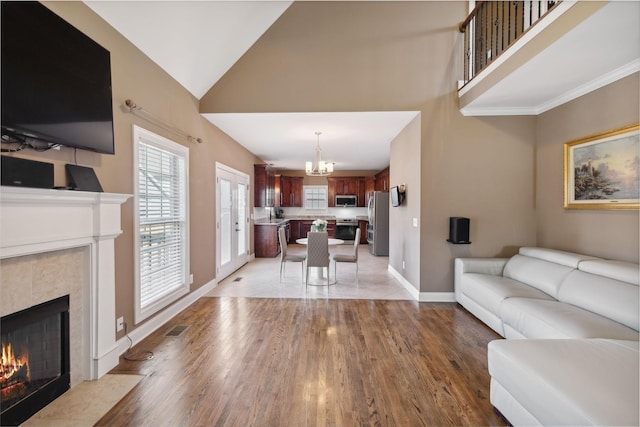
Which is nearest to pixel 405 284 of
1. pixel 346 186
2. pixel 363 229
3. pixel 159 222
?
pixel 159 222

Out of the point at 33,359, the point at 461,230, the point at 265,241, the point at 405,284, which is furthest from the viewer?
the point at 265,241

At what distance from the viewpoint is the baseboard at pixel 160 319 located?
2.54 meters

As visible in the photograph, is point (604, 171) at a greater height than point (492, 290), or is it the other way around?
point (604, 171)

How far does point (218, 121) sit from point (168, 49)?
1.39 metres

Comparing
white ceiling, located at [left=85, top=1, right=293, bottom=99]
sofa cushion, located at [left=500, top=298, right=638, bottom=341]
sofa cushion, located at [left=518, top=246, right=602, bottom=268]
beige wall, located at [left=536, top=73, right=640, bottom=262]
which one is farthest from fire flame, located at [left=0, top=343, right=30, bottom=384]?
beige wall, located at [left=536, top=73, right=640, bottom=262]

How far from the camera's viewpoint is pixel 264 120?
14.1ft

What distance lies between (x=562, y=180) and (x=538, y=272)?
1.25 metres

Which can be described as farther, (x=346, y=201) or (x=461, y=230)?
(x=346, y=201)

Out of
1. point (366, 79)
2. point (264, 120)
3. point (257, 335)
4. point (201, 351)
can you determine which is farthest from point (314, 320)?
point (366, 79)

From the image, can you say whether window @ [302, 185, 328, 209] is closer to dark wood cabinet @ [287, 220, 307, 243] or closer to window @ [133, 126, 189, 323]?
dark wood cabinet @ [287, 220, 307, 243]

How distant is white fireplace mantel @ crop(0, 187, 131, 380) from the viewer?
5.22ft

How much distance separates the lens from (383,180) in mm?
8594

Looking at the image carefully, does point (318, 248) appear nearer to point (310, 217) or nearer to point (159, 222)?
point (159, 222)

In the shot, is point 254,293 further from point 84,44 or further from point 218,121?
point 84,44
